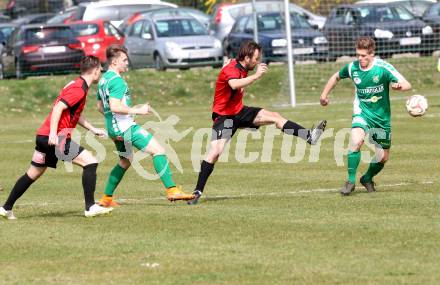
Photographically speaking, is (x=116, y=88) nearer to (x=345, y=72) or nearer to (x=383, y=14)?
(x=345, y=72)

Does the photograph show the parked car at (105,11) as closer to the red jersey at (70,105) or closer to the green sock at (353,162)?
the green sock at (353,162)

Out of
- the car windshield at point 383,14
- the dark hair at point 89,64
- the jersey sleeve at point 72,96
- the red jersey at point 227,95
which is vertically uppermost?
the dark hair at point 89,64

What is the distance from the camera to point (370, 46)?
13586 millimetres

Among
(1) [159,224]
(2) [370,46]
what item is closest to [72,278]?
(1) [159,224]

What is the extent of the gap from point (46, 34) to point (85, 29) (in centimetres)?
205

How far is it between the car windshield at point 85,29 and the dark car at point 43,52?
40.2 inches

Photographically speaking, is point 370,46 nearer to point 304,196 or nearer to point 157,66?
point 304,196

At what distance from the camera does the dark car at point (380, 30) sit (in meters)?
32.1

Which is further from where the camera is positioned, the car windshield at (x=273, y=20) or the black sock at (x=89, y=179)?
the car windshield at (x=273, y=20)

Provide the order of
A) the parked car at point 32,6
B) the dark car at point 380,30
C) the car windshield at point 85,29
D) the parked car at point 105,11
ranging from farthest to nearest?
the parked car at point 32,6 → the parked car at point 105,11 → the car windshield at point 85,29 → the dark car at point 380,30

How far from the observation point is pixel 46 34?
34812 mm

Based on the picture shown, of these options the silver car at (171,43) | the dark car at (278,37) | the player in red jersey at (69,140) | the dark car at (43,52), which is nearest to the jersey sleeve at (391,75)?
the player in red jersey at (69,140)

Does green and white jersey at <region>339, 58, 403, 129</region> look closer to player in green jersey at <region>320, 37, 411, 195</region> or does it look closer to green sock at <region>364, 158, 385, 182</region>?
player in green jersey at <region>320, 37, 411, 195</region>

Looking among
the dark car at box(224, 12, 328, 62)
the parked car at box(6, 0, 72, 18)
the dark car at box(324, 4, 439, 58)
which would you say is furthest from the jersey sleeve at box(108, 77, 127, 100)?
the parked car at box(6, 0, 72, 18)
